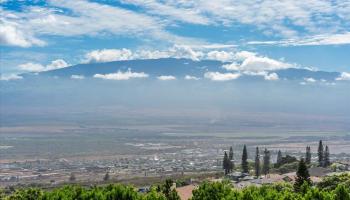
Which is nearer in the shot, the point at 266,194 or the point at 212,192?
the point at 266,194

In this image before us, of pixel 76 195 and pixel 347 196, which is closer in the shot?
pixel 347 196

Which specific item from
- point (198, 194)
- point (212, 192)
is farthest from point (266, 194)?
point (198, 194)

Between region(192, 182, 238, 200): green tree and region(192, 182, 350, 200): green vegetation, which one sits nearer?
region(192, 182, 350, 200): green vegetation

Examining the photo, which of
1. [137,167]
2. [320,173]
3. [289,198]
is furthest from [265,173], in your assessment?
[137,167]

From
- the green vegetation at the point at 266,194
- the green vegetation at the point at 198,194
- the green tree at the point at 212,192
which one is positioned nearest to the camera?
the green vegetation at the point at 266,194

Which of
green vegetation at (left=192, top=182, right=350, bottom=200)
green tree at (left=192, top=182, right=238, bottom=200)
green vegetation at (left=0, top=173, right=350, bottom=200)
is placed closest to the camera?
green vegetation at (left=192, top=182, right=350, bottom=200)

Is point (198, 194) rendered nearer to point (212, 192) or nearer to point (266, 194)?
point (212, 192)

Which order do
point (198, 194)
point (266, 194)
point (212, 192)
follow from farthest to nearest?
point (212, 192)
point (198, 194)
point (266, 194)

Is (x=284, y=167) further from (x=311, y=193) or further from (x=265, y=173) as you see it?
(x=311, y=193)

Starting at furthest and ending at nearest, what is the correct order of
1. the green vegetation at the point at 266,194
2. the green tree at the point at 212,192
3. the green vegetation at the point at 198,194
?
the green tree at the point at 212,192 → the green vegetation at the point at 198,194 → the green vegetation at the point at 266,194

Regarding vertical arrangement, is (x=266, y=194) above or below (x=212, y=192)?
above

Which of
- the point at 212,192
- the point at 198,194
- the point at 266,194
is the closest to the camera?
the point at 266,194
